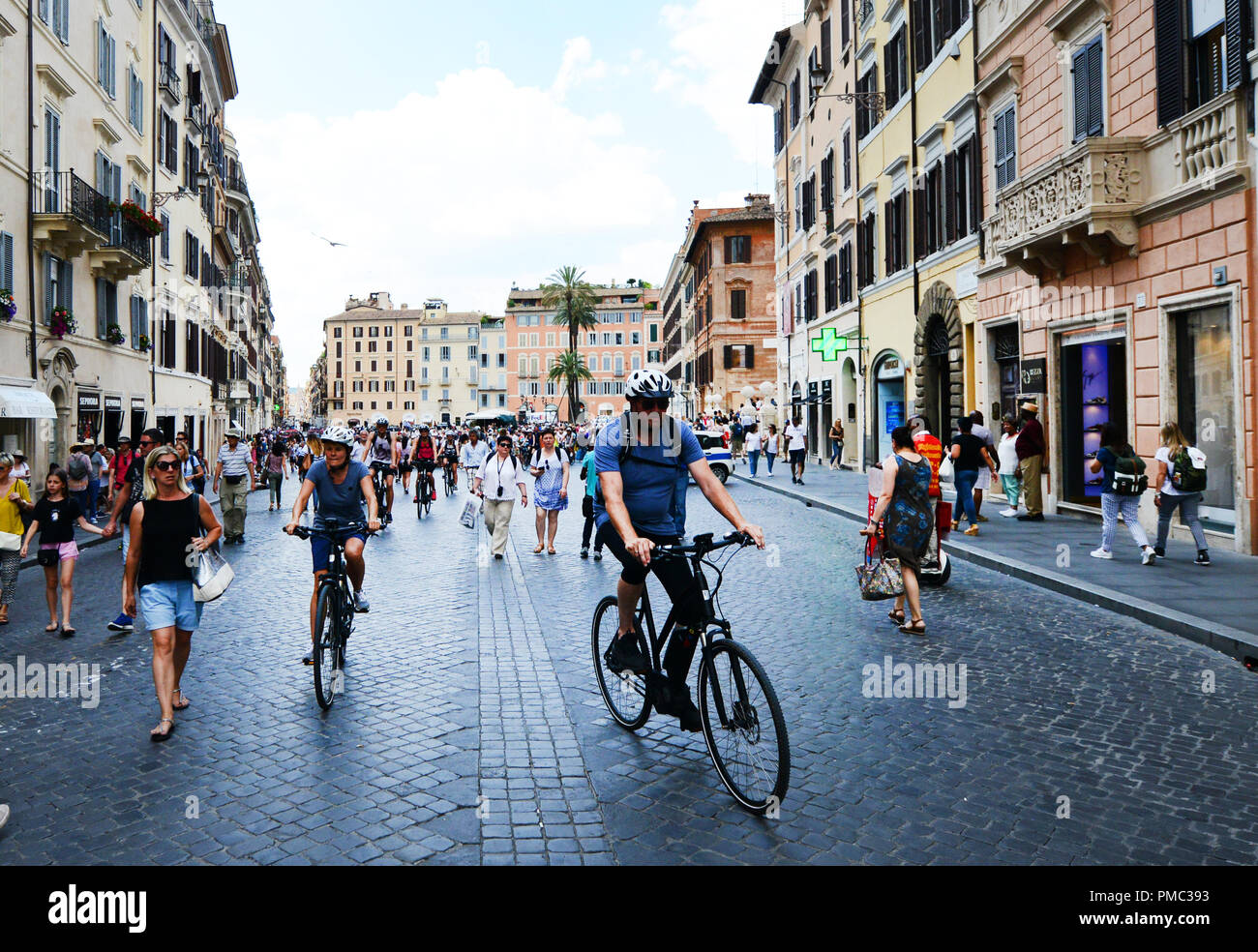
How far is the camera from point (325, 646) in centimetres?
623

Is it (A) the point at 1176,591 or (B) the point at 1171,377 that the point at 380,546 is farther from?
(B) the point at 1171,377

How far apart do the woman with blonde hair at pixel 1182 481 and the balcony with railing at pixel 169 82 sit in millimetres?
32008

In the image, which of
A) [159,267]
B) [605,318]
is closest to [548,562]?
[159,267]

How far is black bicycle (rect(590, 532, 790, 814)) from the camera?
4.21 metres

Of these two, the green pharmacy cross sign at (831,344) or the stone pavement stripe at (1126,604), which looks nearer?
the stone pavement stripe at (1126,604)

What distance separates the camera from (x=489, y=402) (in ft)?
427

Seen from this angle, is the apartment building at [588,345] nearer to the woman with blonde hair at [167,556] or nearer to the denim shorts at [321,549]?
the denim shorts at [321,549]

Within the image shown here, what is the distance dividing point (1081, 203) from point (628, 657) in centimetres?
1258

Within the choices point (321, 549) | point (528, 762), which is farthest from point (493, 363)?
point (528, 762)

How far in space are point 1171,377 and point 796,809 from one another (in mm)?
11929

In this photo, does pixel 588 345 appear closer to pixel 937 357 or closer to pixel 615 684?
pixel 937 357

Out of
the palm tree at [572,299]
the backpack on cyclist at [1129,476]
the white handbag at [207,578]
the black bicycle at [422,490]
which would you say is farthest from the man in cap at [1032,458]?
the palm tree at [572,299]

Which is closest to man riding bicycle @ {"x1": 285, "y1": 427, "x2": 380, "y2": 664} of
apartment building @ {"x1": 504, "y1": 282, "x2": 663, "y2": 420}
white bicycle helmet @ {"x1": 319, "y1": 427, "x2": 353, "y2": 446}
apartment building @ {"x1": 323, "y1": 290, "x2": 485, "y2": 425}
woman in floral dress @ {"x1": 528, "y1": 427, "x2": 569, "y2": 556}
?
white bicycle helmet @ {"x1": 319, "y1": 427, "x2": 353, "y2": 446}

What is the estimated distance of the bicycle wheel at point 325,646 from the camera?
5.98m
